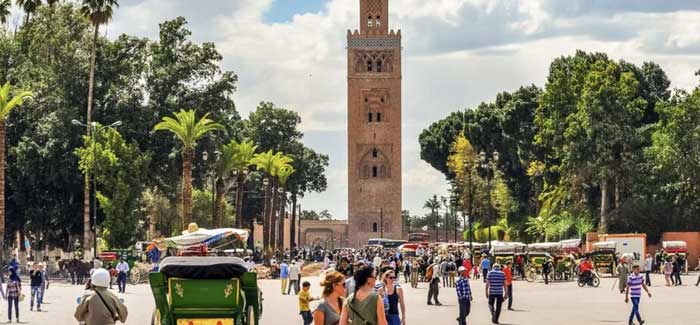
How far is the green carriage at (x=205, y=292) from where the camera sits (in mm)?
17125

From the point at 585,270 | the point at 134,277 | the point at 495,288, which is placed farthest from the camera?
the point at 134,277

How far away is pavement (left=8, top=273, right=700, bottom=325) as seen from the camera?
28.4 m

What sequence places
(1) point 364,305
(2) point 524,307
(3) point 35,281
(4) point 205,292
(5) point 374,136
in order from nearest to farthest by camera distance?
(1) point 364,305
(4) point 205,292
(3) point 35,281
(2) point 524,307
(5) point 374,136

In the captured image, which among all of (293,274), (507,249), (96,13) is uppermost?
(96,13)

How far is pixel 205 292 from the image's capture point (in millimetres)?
17281

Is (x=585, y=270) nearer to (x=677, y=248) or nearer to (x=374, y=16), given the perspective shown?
(x=677, y=248)

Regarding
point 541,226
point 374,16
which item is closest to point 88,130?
point 541,226

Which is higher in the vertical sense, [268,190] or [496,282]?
[268,190]

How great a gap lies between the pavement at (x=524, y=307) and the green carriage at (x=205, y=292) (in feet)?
33.6

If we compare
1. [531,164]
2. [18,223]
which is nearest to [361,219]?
[531,164]

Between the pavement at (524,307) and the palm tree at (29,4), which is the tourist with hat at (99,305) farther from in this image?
the palm tree at (29,4)

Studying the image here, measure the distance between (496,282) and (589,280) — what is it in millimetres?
20998

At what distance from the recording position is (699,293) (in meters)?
39.7

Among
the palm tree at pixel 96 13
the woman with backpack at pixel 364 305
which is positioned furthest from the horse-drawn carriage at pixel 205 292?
the palm tree at pixel 96 13
